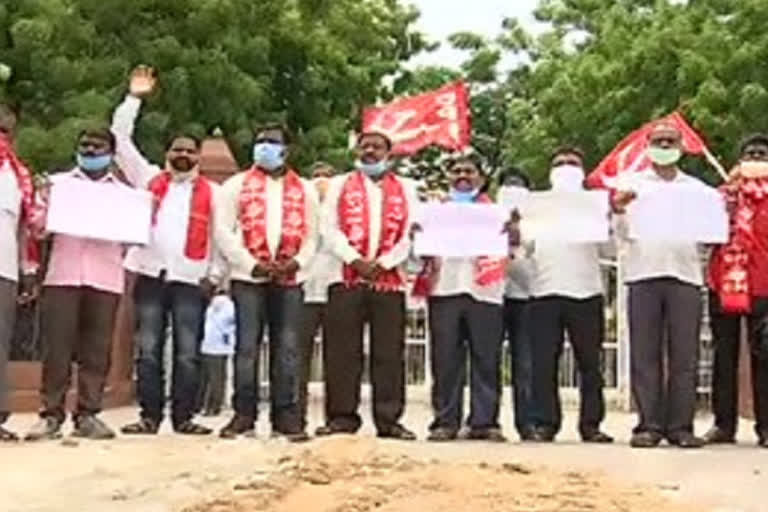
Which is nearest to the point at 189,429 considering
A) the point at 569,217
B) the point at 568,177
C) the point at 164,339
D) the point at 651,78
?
the point at 164,339

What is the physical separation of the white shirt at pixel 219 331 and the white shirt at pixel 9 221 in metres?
6.19

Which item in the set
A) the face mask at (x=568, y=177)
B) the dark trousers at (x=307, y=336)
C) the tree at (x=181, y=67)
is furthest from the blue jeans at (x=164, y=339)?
the tree at (x=181, y=67)

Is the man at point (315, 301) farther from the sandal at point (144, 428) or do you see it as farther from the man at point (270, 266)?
the sandal at point (144, 428)

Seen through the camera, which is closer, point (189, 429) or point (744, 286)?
point (744, 286)

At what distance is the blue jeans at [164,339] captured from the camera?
1095 centimetres

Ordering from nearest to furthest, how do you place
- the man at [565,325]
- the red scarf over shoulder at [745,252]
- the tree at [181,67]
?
1. the red scarf over shoulder at [745,252]
2. the man at [565,325]
3. the tree at [181,67]

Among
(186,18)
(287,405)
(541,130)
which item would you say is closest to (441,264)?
(287,405)

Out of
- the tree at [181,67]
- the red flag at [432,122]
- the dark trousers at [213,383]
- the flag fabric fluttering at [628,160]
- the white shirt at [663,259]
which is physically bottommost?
the dark trousers at [213,383]

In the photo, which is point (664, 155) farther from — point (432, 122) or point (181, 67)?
point (181, 67)

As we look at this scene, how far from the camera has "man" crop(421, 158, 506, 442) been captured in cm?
1104

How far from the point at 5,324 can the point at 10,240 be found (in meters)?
0.47

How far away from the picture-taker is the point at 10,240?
1049 centimetres

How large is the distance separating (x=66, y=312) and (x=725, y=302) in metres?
3.66

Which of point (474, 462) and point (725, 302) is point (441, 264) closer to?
point (725, 302)
